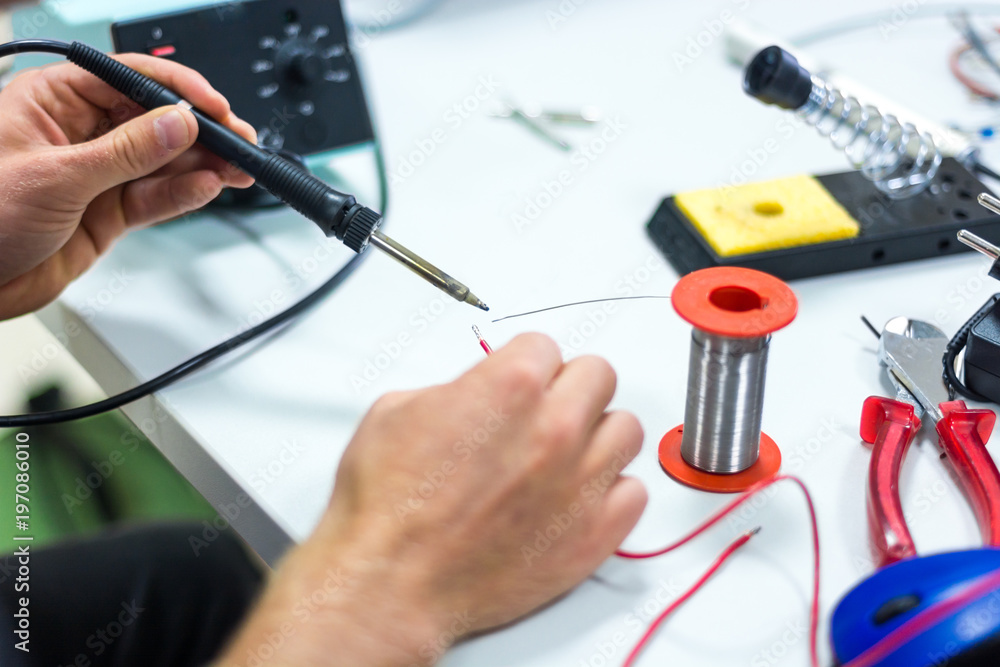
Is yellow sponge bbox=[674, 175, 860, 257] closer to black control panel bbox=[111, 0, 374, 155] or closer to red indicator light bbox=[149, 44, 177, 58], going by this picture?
black control panel bbox=[111, 0, 374, 155]

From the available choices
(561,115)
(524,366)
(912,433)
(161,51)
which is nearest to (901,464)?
(912,433)

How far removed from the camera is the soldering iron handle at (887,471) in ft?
1.50

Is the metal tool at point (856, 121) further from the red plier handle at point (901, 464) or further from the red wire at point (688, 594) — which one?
the red wire at point (688, 594)

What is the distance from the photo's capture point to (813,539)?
0.49 metres

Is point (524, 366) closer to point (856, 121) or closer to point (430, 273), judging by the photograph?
point (430, 273)

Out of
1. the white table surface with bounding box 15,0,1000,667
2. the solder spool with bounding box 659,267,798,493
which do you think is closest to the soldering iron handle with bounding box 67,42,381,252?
the white table surface with bounding box 15,0,1000,667

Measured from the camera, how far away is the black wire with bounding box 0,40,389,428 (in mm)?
628

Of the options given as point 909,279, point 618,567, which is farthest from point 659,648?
point 909,279

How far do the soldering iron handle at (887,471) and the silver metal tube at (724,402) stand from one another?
0.24 ft

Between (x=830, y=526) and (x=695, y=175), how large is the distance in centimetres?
47

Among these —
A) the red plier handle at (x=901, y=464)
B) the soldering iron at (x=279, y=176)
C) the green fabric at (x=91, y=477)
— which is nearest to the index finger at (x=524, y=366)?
the soldering iron at (x=279, y=176)

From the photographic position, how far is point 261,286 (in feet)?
2.46

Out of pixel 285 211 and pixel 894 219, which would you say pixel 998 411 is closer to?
pixel 894 219

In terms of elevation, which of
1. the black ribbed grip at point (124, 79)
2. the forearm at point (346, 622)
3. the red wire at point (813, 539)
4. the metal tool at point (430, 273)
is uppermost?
the black ribbed grip at point (124, 79)
